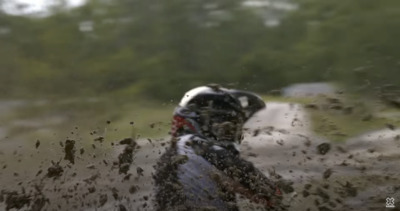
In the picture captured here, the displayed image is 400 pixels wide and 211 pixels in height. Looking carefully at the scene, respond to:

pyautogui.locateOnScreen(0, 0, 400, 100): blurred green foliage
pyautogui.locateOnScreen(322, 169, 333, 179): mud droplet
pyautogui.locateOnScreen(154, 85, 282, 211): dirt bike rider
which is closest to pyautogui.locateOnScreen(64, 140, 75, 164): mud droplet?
pyautogui.locateOnScreen(154, 85, 282, 211): dirt bike rider

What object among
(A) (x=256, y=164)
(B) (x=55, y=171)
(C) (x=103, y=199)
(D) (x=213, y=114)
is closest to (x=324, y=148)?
(A) (x=256, y=164)

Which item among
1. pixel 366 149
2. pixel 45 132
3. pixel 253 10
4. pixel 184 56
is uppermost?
pixel 253 10

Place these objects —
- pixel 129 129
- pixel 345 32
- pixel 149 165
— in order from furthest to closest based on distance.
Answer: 1. pixel 345 32
2. pixel 129 129
3. pixel 149 165

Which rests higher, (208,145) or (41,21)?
(41,21)

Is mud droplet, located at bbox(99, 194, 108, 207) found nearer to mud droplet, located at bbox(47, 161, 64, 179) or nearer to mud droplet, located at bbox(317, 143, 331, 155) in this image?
mud droplet, located at bbox(47, 161, 64, 179)

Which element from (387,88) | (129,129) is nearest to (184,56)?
(129,129)

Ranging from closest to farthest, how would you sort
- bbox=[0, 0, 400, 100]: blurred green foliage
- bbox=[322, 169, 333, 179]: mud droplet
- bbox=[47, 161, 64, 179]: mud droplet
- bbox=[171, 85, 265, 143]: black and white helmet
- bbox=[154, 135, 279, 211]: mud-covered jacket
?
1. bbox=[154, 135, 279, 211]: mud-covered jacket
2. bbox=[171, 85, 265, 143]: black and white helmet
3. bbox=[47, 161, 64, 179]: mud droplet
4. bbox=[322, 169, 333, 179]: mud droplet
5. bbox=[0, 0, 400, 100]: blurred green foliage

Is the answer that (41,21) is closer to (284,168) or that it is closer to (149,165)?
(149,165)

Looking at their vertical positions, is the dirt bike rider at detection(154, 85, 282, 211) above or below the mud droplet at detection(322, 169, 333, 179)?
above

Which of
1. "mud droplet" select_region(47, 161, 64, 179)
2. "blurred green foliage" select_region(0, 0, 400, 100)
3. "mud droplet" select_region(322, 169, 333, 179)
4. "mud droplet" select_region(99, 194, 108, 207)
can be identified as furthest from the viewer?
"blurred green foliage" select_region(0, 0, 400, 100)
